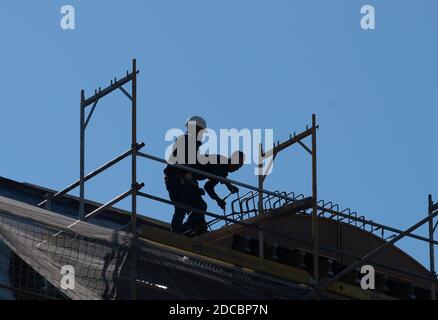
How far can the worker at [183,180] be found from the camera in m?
29.1

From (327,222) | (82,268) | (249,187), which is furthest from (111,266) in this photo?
(327,222)

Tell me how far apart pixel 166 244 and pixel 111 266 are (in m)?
0.89

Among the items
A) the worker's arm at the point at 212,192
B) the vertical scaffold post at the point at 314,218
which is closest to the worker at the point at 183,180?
the worker's arm at the point at 212,192

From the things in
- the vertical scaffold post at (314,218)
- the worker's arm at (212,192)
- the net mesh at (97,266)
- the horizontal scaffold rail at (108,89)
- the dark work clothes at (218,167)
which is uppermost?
the horizontal scaffold rail at (108,89)

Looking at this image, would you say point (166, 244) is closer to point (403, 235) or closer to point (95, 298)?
point (95, 298)

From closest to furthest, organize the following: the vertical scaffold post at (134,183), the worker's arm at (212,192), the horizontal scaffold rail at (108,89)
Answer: the vertical scaffold post at (134,183)
the horizontal scaffold rail at (108,89)
the worker's arm at (212,192)

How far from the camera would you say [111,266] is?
1045 inches

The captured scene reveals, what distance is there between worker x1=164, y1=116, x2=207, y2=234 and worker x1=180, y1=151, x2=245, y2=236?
13 cm

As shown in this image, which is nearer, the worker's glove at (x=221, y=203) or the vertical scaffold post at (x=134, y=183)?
the vertical scaffold post at (x=134, y=183)

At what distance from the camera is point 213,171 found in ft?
96.9

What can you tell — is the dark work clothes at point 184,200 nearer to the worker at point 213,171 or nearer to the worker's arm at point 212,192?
the worker at point 213,171

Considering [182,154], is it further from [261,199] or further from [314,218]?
[314,218]

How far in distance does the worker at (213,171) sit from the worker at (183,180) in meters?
0.13
